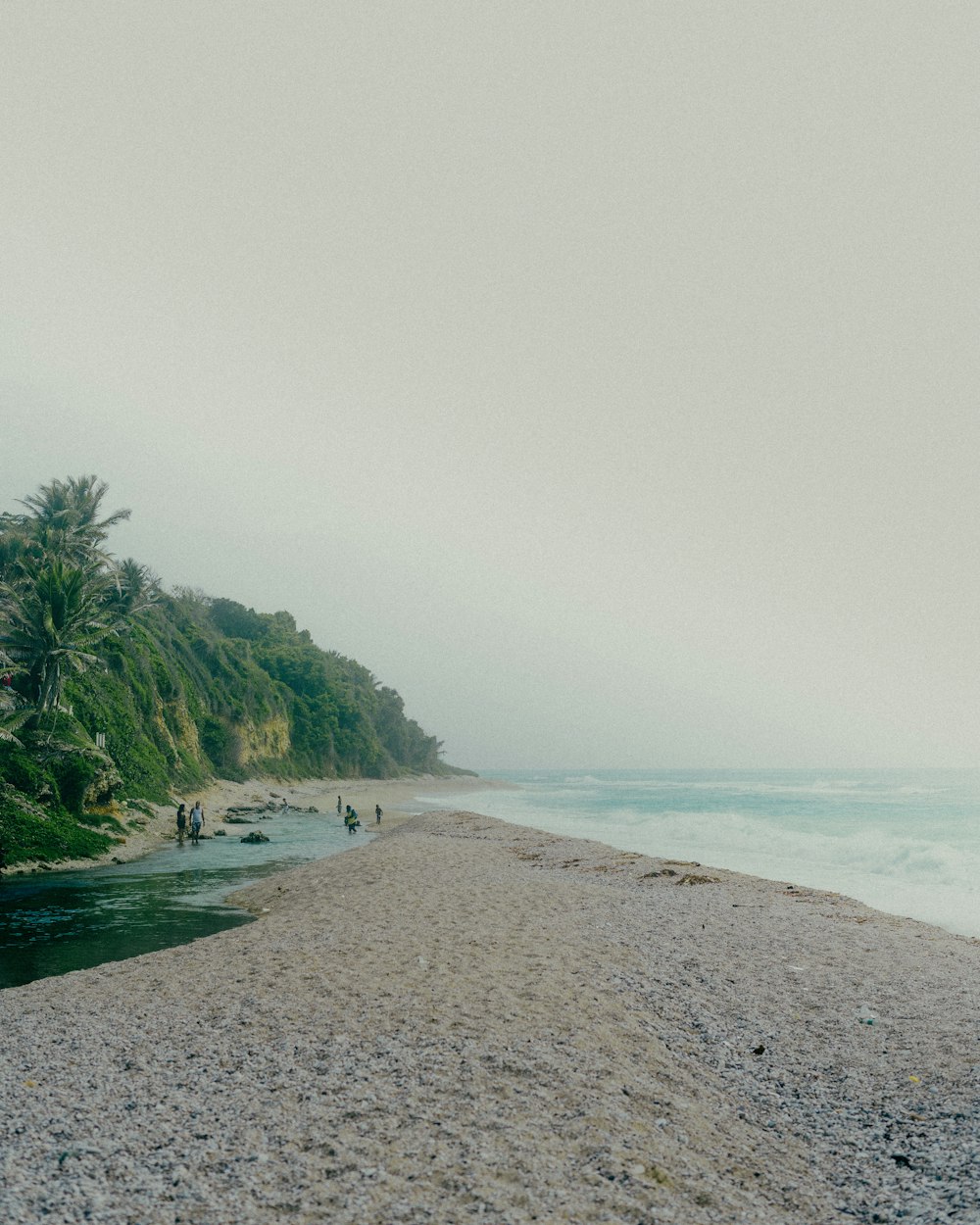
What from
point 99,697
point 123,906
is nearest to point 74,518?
point 99,697

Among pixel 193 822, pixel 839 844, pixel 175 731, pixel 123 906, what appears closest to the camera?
pixel 123 906

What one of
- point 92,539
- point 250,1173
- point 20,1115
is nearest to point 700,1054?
point 250,1173

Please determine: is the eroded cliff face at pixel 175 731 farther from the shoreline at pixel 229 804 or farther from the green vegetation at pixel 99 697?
the shoreline at pixel 229 804

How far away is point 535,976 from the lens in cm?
948

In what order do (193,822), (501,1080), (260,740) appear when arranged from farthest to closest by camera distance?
(260,740) < (193,822) < (501,1080)

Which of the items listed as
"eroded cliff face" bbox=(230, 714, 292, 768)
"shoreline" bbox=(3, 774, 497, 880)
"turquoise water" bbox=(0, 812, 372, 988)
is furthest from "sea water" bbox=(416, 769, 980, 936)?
"eroded cliff face" bbox=(230, 714, 292, 768)

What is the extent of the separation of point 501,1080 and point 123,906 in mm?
14784

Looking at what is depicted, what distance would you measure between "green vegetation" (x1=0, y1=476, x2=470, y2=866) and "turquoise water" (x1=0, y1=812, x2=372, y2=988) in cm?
333

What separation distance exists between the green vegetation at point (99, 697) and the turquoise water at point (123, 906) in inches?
131

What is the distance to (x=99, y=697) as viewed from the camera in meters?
37.4

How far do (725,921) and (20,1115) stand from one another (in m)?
11.7

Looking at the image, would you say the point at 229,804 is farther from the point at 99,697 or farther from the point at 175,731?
the point at 99,697

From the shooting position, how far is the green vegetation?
26.7 metres

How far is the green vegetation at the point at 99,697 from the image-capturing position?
2670 centimetres
